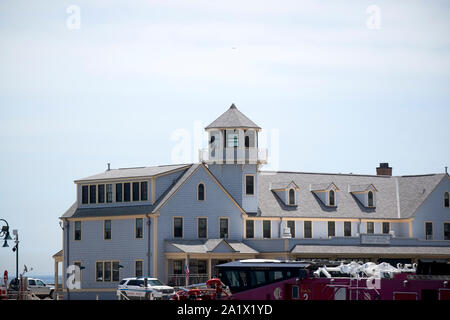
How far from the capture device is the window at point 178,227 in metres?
90.5

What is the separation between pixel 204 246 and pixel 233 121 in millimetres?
12441

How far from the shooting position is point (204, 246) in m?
89.6

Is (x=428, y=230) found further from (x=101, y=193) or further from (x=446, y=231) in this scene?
(x=101, y=193)

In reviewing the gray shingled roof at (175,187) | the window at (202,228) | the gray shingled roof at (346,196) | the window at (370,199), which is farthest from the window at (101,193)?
the window at (370,199)

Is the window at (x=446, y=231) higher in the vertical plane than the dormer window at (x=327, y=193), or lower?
lower

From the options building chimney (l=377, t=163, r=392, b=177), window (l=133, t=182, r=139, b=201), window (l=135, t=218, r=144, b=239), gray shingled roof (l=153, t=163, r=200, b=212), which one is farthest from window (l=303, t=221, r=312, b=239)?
building chimney (l=377, t=163, r=392, b=177)

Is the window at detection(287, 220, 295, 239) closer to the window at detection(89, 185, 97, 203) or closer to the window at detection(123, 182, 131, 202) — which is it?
the window at detection(123, 182, 131, 202)

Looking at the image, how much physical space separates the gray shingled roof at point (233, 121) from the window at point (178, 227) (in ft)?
31.5

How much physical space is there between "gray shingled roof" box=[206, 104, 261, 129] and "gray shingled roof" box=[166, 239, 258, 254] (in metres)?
10.2

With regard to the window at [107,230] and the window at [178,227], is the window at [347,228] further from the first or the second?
the window at [107,230]

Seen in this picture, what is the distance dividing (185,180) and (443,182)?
26.3 m

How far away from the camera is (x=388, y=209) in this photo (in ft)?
335

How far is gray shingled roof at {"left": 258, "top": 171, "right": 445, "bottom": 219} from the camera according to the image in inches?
3866
